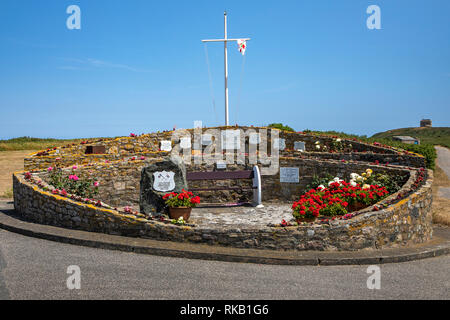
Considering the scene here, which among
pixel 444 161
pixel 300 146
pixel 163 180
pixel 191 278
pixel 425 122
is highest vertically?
pixel 425 122

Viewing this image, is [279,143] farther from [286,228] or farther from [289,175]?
[286,228]

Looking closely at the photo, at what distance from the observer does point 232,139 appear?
22406mm

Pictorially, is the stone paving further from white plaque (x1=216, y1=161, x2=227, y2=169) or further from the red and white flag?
the red and white flag

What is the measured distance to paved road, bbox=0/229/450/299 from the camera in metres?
5.75

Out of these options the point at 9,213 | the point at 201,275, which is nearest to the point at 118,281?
the point at 201,275

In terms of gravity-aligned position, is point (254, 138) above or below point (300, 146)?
above

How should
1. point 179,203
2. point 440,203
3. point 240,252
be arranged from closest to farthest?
point 240,252, point 179,203, point 440,203

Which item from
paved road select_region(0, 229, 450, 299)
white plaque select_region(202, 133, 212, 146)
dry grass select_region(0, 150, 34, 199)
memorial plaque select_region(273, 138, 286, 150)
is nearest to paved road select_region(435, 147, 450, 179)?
memorial plaque select_region(273, 138, 286, 150)

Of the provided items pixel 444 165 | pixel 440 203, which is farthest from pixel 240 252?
pixel 444 165

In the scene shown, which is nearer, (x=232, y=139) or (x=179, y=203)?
(x=179, y=203)

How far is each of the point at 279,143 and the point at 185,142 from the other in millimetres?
5186
